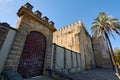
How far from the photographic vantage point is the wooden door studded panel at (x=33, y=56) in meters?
5.03

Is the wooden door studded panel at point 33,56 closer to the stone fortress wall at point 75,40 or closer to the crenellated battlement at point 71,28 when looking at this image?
the stone fortress wall at point 75,40

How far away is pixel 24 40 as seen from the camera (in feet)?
17.2

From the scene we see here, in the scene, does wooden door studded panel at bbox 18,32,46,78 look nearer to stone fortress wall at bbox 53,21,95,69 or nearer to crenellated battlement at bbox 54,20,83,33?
stone fortress wall at bbox 53,21,95,69

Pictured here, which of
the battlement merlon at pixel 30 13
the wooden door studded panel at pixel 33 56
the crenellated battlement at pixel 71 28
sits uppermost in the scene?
the crenellated battlement at pixel 71 28

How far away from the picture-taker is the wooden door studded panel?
5.03 meters

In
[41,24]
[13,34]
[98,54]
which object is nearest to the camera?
[13,34]

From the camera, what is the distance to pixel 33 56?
5754 millimetres

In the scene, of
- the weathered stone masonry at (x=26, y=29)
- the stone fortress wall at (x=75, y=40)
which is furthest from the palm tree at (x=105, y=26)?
the weathered stone masonry at (x=26, y=29)

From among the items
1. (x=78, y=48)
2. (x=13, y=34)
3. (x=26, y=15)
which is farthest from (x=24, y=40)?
(x=78, y=48)

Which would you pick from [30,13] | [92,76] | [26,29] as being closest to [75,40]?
[92,76]

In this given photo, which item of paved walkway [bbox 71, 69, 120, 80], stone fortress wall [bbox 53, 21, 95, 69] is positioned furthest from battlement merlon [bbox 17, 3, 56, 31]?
stone fortress wall [bbox 53, 21, 95, 69]

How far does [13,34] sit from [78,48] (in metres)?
11.4

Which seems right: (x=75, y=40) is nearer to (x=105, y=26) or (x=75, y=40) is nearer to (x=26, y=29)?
(x=105, y=26)

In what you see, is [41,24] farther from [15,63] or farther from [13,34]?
[15,63]
